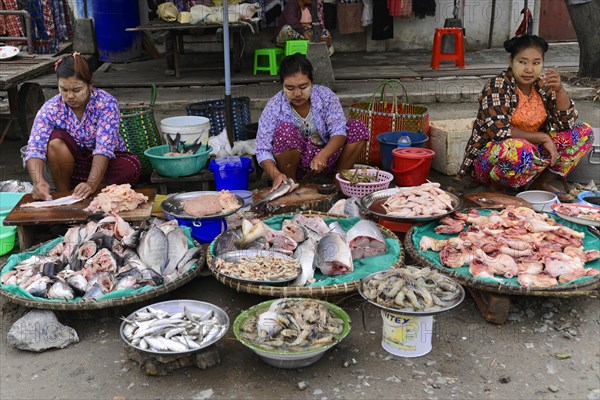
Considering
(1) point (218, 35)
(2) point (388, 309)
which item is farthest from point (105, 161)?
(1) point (218, 35)

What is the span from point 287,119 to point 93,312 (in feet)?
7.29

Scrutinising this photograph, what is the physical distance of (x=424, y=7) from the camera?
441 inches

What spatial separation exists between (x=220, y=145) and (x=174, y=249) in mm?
1986

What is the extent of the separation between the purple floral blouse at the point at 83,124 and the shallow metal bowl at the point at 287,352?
209 centimetres

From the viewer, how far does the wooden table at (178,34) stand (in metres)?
8.77

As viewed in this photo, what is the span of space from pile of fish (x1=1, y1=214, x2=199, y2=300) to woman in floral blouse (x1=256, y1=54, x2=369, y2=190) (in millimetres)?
1261

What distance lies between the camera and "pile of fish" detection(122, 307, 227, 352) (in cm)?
294

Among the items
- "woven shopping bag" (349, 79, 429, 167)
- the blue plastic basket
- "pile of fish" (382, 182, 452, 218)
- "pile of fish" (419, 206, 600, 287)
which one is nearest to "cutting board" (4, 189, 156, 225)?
"pile of fish" (382, 182, 452, 218)

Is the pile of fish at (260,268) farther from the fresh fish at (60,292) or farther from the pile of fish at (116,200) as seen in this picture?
the pile of fish at (116,200)

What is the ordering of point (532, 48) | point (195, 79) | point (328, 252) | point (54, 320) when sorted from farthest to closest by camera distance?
point (195, 79), point (532, 48), point (328, 252), point (54, 320)

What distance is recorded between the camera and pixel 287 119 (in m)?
5.00

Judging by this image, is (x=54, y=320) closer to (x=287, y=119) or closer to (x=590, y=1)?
(x=287, y=119)

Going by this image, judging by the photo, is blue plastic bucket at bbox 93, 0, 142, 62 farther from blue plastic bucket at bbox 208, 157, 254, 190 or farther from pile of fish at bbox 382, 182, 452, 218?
pile of fish at bbox 382, 182, 452, 218

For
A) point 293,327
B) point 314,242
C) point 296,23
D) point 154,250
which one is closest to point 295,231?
point 314,242
